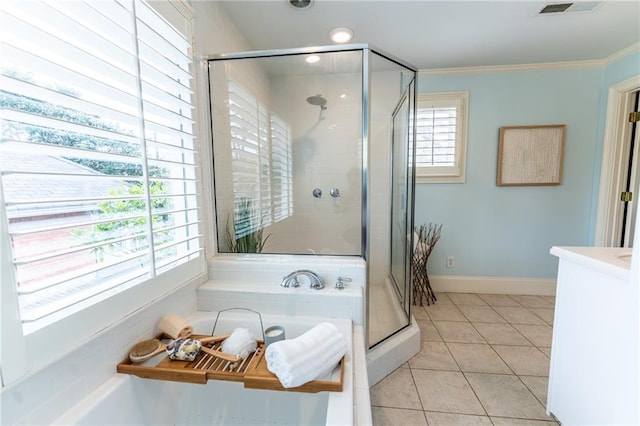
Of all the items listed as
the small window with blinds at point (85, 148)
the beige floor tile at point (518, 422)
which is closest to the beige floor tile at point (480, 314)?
the beige floor tile at point (518, 422)

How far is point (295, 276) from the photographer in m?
1.50

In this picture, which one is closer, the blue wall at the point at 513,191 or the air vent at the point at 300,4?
the air vent at the point at 300,4

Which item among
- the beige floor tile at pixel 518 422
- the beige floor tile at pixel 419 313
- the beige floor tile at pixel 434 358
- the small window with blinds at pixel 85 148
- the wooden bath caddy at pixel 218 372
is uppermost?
the small window with blinds at pixel 85 148

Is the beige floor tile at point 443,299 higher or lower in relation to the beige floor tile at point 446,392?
higher

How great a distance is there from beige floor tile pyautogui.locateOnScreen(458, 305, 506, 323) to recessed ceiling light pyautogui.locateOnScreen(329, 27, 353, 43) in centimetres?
254

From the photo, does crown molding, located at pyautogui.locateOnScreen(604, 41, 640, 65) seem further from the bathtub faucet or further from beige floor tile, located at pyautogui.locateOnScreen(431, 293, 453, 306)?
the bathtub faucet

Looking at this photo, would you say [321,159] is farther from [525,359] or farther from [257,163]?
[525,359]

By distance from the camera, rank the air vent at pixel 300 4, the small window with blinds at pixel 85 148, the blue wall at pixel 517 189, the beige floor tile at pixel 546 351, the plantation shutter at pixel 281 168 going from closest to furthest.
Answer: the small window with blinds at pixel 85 148, the air vent at pixel 300 4, the beige floor tile at pixel 546 351, the plantation shutter at pixel 281 168, the blue wall at pixel 517 189

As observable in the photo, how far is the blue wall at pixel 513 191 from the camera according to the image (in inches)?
99.7

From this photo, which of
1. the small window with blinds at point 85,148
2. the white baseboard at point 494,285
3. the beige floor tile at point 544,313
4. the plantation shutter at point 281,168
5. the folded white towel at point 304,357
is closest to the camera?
the small window with blinds at point 85,148

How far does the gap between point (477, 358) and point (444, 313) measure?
0.62 m

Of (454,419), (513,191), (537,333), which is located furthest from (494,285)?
(454,419)

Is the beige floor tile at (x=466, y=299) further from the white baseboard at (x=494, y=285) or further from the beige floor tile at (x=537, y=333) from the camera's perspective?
the beige floor tile at (x=537, y=333)

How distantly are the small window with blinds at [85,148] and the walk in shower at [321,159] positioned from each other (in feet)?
1.78
